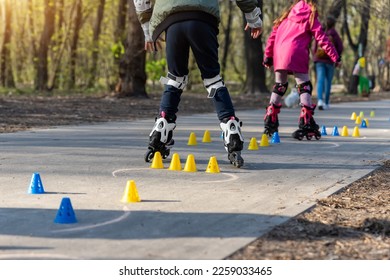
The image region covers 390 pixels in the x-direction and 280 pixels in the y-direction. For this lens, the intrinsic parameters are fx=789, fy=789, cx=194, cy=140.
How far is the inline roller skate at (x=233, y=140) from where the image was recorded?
7.54 meters

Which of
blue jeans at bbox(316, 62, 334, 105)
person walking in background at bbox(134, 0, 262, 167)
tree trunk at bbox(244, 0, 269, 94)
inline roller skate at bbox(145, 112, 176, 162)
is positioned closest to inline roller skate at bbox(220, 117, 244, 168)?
person walking in background at bbox(134, 0, 262, 167)

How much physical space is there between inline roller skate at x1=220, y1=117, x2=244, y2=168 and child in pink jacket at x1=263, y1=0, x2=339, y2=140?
123 inches

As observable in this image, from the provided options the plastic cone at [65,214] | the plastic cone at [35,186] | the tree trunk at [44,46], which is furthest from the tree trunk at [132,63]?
the plastic cone at [65,214]

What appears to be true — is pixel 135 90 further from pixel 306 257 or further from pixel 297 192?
pixel 306 257

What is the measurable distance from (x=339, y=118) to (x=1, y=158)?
31.2 ft

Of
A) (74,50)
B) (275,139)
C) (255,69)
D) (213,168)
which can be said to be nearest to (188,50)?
(213,168)

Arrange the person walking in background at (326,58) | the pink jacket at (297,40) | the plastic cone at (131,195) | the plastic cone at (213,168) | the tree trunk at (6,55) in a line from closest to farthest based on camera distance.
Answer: the plastic cone at (131,195), the plastic cone at (213,168), the pink jacket at (297,40), the person walking in background at (326,58), the tree trunk at (6,55)

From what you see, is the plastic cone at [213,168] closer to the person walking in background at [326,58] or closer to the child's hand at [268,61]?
the child's hand at [268,61]

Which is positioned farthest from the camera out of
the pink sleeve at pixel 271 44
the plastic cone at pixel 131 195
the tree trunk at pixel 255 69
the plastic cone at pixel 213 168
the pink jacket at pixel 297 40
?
the tree trunk at pixel 255 69

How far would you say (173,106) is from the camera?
7844mm

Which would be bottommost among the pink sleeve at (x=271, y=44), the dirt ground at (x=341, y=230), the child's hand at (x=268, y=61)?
the dirt ground at (x=341, y=230)

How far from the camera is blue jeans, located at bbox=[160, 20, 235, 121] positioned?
24.4 feet

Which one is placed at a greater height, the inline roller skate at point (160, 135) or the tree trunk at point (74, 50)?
the tree trunk at point (74, 50)

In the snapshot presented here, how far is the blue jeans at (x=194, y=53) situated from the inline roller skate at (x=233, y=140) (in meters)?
0.10
